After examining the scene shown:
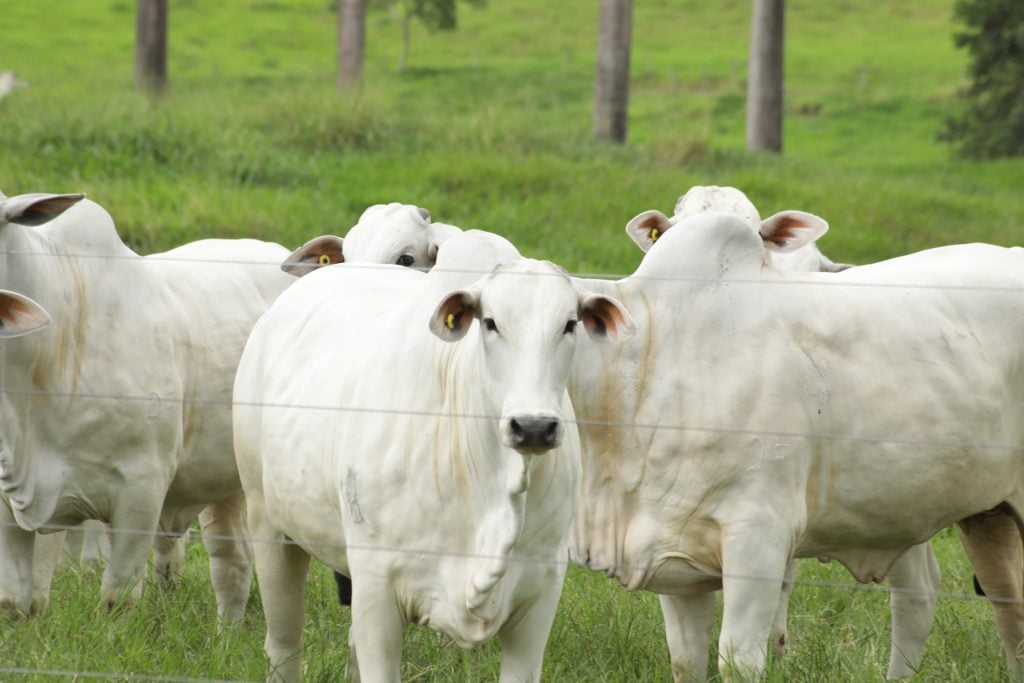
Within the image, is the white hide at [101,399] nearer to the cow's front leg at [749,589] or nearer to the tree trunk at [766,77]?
the cow's front leg at [749,589]

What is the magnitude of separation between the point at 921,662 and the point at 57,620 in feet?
10.1

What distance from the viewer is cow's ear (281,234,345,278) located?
6.09 m

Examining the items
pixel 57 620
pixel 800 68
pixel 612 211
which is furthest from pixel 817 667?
pixel 800 68

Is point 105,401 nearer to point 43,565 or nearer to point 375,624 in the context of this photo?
point 43,565

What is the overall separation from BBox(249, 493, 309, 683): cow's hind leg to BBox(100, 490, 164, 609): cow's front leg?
23.6 inches

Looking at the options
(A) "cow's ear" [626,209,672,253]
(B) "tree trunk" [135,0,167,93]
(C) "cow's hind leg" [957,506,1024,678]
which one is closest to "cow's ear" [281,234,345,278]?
(A) "cow's ear" [626,209,672,253]

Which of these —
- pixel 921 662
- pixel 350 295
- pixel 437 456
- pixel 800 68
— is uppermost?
pixel 800 68

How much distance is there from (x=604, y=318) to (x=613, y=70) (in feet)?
41.9

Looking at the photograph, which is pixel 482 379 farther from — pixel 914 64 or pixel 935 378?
pixel 914 64

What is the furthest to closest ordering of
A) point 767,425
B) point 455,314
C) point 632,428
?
1. point 632,428
2. point 767,425
3. point 455,314

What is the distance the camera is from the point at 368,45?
3916cm

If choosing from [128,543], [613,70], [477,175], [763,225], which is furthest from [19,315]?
[613,70]

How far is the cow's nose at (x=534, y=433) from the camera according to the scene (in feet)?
11.9

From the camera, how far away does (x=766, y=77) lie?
60.6 ft
